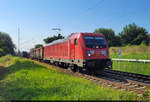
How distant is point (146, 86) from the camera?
26.4ft

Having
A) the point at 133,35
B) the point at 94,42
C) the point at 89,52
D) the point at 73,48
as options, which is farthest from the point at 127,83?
the point at 133,35

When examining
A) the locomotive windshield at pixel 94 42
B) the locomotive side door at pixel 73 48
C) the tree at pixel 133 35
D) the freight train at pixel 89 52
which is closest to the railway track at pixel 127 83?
→ the freight train at pixel 89 52

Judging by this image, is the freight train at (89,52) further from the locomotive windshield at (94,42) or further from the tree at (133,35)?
the tree at (133,35)

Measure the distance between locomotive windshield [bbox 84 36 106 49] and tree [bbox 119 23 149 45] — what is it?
173 feet

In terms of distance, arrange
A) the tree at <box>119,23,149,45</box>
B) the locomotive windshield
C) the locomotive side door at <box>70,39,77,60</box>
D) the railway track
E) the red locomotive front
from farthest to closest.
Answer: the tree at <box>119,23,149,45</box>, the locomotive side door at <box>70,39,77,60</box>, the locomotive windshield, the red locomotive front, the railway track

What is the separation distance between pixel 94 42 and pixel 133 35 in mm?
57763

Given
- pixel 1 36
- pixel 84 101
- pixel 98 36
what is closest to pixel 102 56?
pixel 98 36

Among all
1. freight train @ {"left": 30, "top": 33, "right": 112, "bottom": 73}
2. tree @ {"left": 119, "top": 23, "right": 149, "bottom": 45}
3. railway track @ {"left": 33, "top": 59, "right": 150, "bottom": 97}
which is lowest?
railway track @ {"left": 33, "top": 59, "right": 150, "bottom": 97}

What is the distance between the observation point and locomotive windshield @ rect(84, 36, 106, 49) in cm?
1142

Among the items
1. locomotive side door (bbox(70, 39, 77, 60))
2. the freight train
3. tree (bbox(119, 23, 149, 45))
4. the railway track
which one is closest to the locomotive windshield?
the freight train

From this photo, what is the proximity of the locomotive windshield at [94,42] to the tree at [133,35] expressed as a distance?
5266 centimetres

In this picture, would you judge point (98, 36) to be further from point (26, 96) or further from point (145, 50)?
point (145, 50)

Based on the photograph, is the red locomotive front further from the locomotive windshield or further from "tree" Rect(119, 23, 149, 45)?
"tree" Rect(119, 23, 149, 45)

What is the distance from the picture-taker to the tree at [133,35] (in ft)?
196
